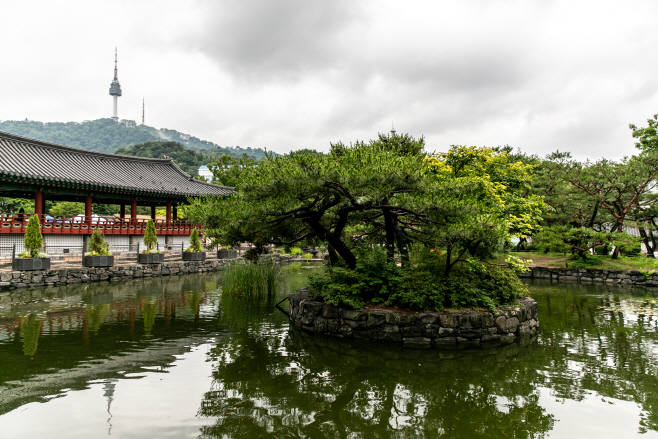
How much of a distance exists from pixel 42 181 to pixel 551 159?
31.5m

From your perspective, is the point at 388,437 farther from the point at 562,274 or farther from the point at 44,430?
the point at 562,274

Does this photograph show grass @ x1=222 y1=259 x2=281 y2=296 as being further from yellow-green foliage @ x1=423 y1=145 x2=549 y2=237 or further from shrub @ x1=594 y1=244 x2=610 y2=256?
shrub @ x1=594 y1=244 x2=610 y2=256

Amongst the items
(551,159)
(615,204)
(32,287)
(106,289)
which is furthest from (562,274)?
(32,287)

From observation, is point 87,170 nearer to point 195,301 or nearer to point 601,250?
point 195,301

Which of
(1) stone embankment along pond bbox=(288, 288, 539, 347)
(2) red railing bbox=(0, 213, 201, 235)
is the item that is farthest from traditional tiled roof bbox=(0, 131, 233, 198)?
(1) stone embankment along pond bbox=(288, 288, 539, 347)

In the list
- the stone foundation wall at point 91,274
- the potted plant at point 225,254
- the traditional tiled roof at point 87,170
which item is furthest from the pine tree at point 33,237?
the potted plant at point 225,254

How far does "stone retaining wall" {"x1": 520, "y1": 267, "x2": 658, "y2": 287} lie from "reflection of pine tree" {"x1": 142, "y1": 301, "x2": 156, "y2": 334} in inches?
752

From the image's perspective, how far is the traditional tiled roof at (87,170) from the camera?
18.6 m

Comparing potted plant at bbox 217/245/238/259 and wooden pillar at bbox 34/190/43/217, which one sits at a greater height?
wooden pillar at bbox 34/190/43/217

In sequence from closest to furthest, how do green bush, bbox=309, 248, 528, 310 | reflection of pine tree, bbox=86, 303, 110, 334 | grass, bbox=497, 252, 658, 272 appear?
green bush, bbox=309, 248, 528, 310, reflection of pine tree, bbox=86, 303, 110, 334, grass, bbox=497, 252, 658, 272

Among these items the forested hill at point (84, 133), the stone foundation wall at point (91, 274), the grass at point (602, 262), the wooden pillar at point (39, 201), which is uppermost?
the forested hill at point (84, 133)

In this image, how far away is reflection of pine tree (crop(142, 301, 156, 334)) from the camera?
375 inches

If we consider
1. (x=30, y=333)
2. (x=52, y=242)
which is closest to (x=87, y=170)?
(x=52, y=242)

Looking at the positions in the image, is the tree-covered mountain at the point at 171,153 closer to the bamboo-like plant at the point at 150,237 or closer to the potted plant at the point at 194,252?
the potted plant at the point at 194,252
